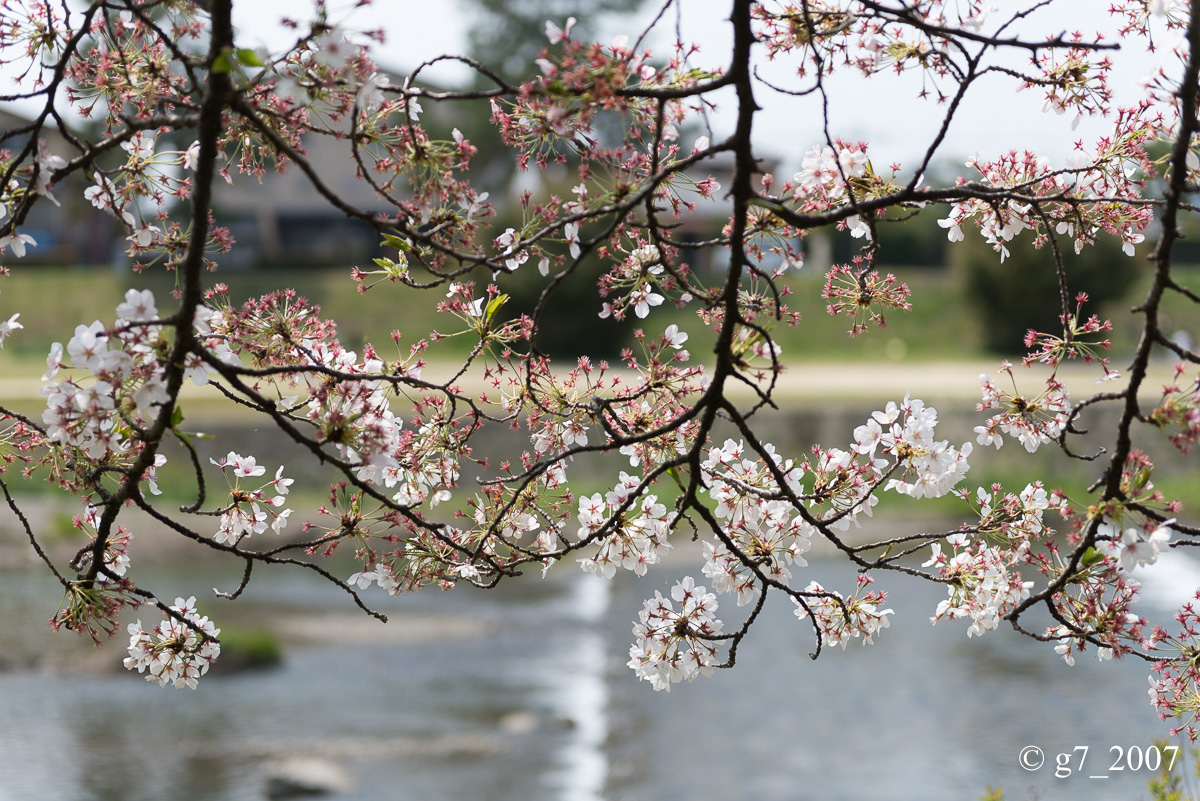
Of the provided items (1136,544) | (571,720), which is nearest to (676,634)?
(1136,544)

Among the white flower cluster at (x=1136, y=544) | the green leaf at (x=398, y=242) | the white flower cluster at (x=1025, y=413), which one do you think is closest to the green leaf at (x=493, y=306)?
the green leaf at (x=398, y=242)

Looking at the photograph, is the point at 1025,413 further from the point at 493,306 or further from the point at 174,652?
the point at 174,652

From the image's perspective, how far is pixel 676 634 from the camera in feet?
6.77

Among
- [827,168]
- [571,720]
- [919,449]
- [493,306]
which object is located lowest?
[919,449]

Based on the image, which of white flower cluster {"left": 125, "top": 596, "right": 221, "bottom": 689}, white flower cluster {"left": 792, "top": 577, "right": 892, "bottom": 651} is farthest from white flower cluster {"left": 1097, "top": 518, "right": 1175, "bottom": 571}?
white flower cluster {"left": 125, "top": 596, "right": 221, "bottom": 689}

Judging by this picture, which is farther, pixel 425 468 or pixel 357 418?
pixel 425 468

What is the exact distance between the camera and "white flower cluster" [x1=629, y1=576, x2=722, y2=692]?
6.75ft

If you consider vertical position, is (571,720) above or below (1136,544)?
above

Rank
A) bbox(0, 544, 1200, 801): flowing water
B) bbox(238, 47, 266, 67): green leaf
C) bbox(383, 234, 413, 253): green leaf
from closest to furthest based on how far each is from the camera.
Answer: bbox(238, 47, 266, 67): green leaf < bbox(383, 234, 413, 253): green leaf < bbox(0, 544, 1200, 801): flowing water

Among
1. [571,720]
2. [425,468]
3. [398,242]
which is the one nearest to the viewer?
[398,242]

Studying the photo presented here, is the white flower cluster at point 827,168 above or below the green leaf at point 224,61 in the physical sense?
above

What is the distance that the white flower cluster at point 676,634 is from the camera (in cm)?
206

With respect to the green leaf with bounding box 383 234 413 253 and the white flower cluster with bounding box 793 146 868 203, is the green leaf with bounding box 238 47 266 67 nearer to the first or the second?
the green leaf with bounding box 383 234 413 253

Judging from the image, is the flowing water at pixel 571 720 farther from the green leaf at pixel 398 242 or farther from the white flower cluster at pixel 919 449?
the green leaf at pixel 398 242
